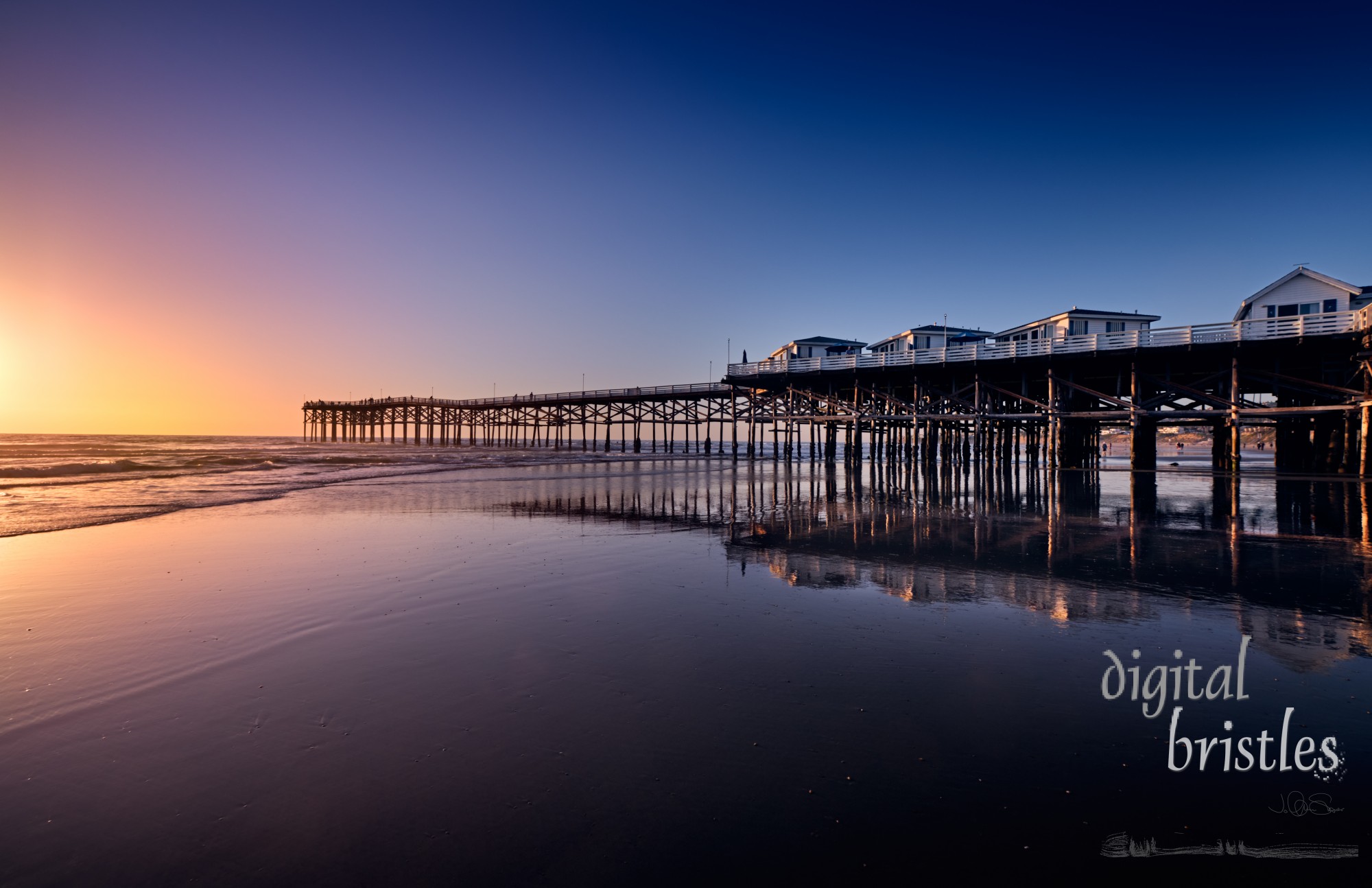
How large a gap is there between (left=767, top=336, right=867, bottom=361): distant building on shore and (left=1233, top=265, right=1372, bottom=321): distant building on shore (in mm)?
28956

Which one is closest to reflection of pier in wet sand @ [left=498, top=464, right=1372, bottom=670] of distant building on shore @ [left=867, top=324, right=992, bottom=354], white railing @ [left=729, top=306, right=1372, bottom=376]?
white railing @ [left=729, top=306, right=1372, bottom=376]

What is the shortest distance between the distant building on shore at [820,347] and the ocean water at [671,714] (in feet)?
161

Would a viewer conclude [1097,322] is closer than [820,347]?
Yes

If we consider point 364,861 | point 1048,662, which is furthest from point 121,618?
point 1048,662

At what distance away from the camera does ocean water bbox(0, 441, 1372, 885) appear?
3357 mm

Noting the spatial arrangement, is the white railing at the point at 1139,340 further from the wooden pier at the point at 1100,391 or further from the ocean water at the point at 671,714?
the ocean water at the point at 671,714

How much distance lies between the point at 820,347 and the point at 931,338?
1095 cm

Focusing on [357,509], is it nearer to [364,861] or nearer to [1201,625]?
[364,861]

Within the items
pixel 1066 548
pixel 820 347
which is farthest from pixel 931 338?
pixel 1066 548

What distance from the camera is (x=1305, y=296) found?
34781 mm
